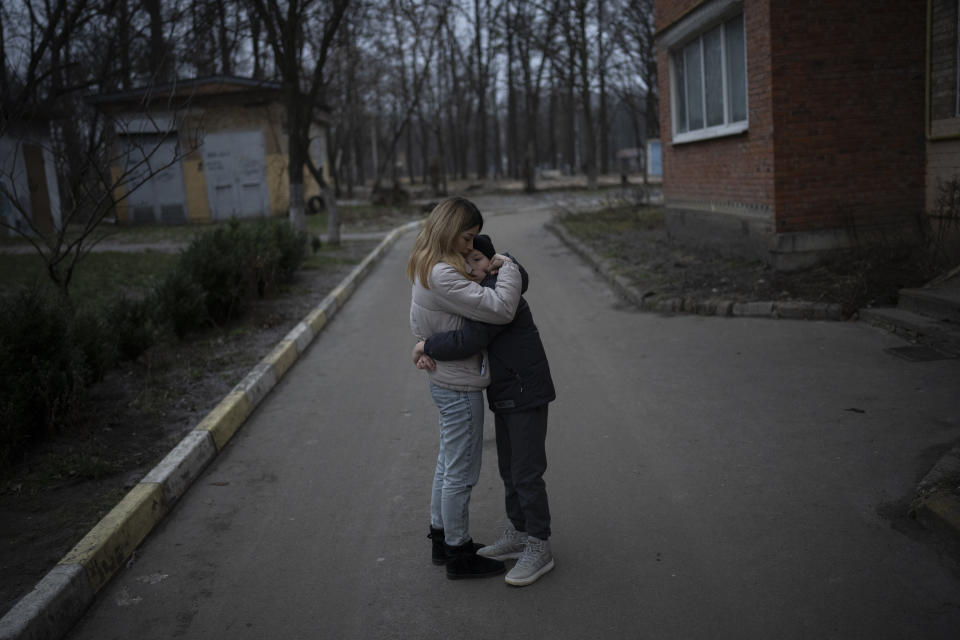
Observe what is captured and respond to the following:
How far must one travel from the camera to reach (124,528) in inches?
169

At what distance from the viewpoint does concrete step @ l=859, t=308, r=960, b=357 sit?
6949mm

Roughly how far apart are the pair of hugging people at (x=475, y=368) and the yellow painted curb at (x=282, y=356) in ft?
14.1

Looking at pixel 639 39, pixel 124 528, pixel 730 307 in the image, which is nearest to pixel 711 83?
pixel 730 307

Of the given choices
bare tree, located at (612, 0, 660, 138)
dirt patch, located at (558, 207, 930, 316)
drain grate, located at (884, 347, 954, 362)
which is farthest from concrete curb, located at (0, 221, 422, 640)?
bare tree, located at (612, 0, 660, 138)

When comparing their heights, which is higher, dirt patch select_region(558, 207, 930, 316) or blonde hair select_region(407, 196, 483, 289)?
blonde hair select_region(407, 196, 483, 289)

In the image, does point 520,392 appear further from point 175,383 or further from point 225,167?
point 225,167

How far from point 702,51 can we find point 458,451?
36.9ft

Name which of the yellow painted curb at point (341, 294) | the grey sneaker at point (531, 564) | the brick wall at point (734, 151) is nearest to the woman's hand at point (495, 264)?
the grey sneaker at point (531, 564)

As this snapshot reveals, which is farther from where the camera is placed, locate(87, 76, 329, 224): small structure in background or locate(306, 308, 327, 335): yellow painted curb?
locate(87, 76, 329, 224): small structure in background

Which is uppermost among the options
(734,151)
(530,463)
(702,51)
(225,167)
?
(702,51)

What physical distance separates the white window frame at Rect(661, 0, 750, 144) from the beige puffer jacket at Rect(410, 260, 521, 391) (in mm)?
8617

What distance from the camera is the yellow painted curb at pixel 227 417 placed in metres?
5.88

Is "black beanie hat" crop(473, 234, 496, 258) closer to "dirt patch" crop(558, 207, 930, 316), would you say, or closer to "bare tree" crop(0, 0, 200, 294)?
"bare tree" crop(0, 0, 200, 294)

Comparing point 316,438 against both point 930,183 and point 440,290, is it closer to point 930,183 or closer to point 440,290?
point 440,290
